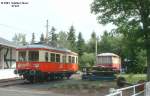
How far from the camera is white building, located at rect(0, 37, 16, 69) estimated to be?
145ft

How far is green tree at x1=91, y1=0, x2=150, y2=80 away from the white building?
14.9 m

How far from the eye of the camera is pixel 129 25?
2970 cm

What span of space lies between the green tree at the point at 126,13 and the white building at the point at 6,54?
14908mm

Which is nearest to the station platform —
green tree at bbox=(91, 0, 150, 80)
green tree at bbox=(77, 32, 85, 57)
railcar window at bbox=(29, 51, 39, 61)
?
railcar window at bbox=(29, 51, 39, 61)

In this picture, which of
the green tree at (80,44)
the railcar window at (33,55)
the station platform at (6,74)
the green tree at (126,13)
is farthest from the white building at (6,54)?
the green tree at (80,44)

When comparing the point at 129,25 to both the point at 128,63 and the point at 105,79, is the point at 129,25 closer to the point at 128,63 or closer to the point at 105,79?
the point at 105,79

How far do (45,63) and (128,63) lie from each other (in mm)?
40644

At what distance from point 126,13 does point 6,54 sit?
1947cm

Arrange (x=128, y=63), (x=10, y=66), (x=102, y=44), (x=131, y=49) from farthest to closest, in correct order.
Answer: (x=102, y=44) < (x=128, y=63) < (x=10, y=66) < (x=131, y=49)

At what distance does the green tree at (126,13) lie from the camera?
1154 inches

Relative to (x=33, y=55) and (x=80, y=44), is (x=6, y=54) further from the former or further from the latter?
(x=80, y=44)

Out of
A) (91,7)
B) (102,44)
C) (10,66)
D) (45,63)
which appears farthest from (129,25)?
(102,44)

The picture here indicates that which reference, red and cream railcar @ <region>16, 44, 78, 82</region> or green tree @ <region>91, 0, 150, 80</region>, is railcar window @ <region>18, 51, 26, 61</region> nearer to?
red and cream railcar @ <region>16, 44, 78, 82</region>

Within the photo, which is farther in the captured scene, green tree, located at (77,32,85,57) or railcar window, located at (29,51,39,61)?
green tree, located at (77,32,85,57)
